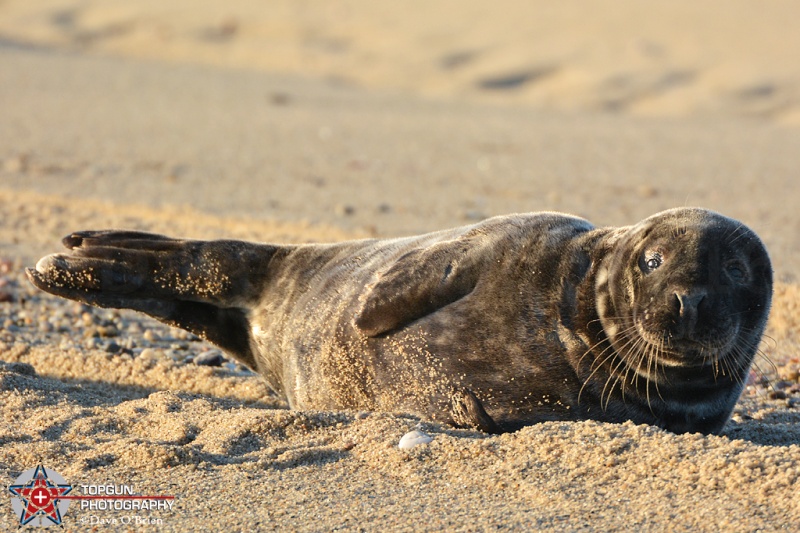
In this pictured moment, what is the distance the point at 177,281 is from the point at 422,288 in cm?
127

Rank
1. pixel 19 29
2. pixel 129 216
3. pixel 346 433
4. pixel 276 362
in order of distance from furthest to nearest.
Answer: pixel 19 29 < pixel 129 216 < pixel 276 362 < pixel 346 433

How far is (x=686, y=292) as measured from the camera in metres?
3.51

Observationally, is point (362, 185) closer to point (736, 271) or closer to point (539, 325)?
point (539, 325)


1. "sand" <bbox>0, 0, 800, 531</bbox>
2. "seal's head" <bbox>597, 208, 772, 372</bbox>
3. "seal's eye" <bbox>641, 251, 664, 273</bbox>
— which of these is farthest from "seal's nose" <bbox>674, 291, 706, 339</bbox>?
"sand" <bbox>0, 0, 800, 531</bbox>

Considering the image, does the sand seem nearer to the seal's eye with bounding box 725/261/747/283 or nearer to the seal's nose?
the seal's nose

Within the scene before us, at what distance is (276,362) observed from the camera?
180 inches

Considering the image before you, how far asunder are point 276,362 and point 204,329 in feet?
1.54

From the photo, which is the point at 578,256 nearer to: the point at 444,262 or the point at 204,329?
the point at 444,262

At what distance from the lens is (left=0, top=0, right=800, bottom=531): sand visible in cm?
327

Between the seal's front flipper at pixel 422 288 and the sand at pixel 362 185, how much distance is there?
0.37 m

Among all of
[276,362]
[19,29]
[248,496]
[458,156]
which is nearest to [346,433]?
[248,496]

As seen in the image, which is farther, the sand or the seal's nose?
the seal's nose

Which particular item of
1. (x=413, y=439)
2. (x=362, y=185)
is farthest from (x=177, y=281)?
(x=362, y=185)

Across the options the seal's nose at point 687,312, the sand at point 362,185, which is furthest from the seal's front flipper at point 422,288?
the seal's nose at point 687,312
